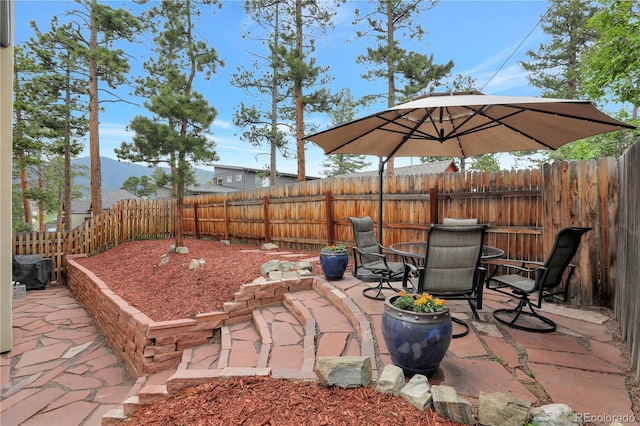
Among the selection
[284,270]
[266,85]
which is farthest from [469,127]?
[266,85]

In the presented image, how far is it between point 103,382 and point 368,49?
36.9ft

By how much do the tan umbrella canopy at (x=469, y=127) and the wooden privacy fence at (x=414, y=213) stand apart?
0.45 metres

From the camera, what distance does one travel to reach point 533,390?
5.78ft

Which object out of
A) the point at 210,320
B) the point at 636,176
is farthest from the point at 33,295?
the point at 636,176

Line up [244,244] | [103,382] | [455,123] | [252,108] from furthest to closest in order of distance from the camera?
[252,108]
[244,244]
[455,123]
[103,382]

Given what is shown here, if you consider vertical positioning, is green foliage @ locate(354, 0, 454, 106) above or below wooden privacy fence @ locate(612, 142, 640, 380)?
above

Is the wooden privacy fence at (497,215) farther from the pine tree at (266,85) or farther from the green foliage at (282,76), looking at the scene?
the pine tree at (266,85)

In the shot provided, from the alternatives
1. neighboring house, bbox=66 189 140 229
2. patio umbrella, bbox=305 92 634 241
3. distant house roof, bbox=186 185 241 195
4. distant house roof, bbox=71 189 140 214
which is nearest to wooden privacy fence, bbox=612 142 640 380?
patio umbrella, bbox=305 92 634 241

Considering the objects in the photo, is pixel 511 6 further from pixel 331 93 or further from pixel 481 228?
pixel 481 228

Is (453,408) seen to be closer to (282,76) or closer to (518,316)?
(518,316)

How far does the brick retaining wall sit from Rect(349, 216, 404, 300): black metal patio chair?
85 centimetres

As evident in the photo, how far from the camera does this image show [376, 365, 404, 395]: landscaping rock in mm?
1686

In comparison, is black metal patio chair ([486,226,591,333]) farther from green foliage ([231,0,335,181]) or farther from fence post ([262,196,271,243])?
green foliage ([231,0,335,181])

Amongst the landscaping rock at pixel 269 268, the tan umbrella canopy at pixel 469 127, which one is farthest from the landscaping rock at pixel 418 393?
the landscaping rock at pixel 269 268
